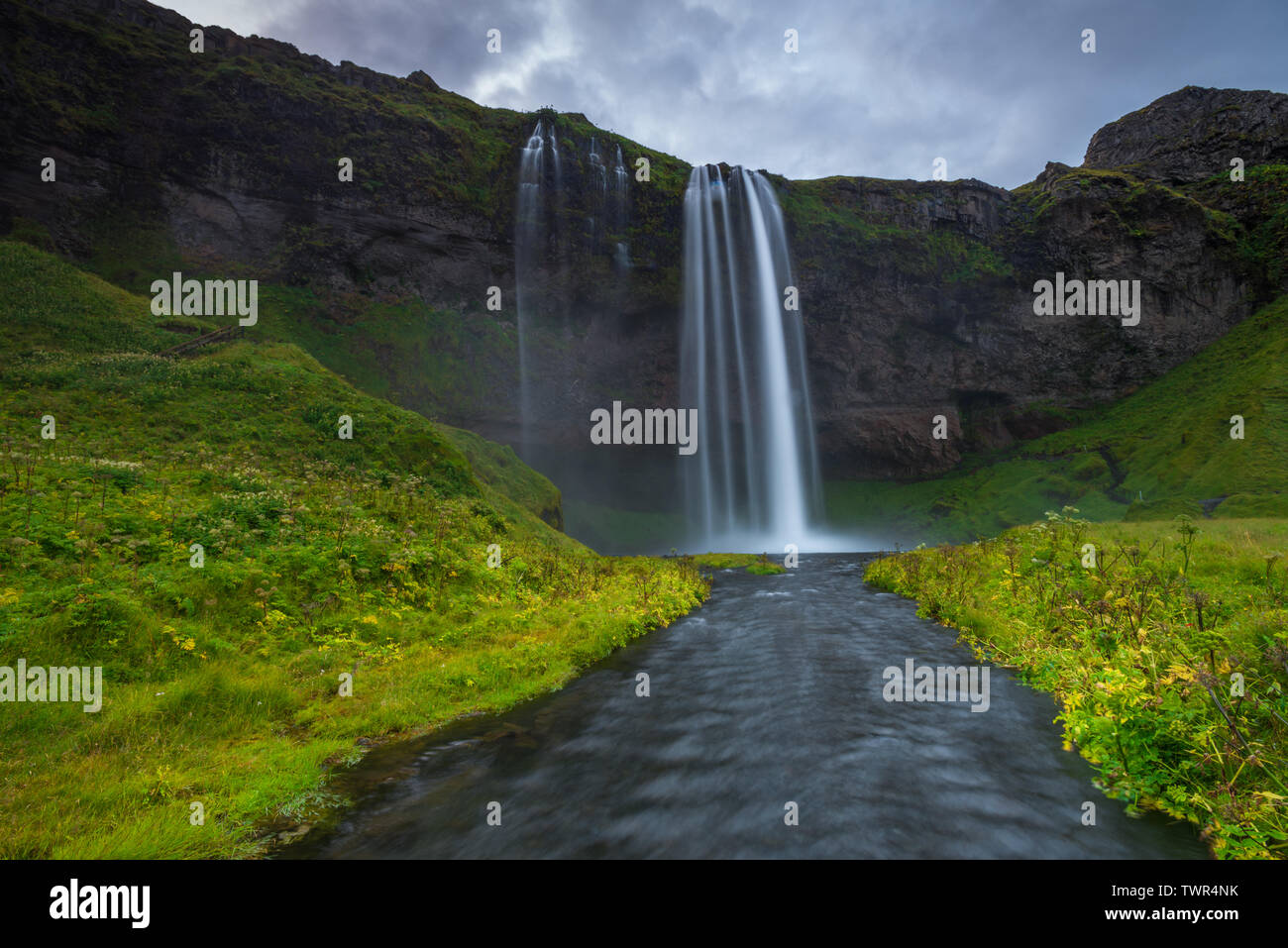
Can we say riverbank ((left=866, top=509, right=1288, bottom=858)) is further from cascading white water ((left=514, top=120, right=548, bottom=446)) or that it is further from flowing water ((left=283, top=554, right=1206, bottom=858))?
cascading white water ((left=514, top=120, right=548, bottom=446))

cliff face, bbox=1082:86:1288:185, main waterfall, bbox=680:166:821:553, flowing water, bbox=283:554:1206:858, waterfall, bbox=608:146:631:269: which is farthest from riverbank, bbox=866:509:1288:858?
cliff face, bbox=1082:86:1288:185

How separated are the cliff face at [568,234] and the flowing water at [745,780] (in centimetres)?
4141

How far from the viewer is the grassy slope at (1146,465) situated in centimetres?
3147

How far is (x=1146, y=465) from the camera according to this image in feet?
140

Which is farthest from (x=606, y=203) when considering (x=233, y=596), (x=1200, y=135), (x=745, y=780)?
(x=1200, y=135)

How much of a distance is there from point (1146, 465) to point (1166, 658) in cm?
5034

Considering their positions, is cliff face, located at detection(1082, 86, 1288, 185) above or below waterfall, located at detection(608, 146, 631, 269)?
above

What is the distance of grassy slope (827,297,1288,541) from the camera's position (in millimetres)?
31469

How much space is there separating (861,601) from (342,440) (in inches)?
779

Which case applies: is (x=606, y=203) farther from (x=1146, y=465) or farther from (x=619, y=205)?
(x=1146, y=465)

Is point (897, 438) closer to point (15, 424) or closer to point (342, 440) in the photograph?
point (342, 440)

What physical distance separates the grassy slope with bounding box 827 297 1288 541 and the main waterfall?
34.8 feet

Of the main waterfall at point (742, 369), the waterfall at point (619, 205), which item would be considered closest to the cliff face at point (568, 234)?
the waterfall at point (619, 205)

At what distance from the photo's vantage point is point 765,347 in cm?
5553
